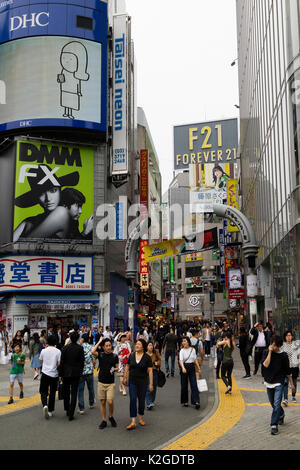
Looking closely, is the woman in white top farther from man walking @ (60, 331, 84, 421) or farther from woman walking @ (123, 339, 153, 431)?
man walking @ (60, 331, 84, 421)

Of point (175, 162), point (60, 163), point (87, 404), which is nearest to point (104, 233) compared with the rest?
point (60, 163)

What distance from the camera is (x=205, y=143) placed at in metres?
109

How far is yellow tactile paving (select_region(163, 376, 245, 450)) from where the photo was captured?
8125mm

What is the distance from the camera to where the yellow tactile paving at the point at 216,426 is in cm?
812

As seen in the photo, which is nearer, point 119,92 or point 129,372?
point 129,372

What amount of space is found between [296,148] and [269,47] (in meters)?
9.31

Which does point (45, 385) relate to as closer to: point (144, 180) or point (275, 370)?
point (275, 370)

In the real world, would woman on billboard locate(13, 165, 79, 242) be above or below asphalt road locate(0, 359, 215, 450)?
above

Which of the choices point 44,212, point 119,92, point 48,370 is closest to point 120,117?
point 119,92

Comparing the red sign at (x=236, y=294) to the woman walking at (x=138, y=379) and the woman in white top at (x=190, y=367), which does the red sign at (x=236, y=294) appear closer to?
the woman in white top at (x=190, y=367)

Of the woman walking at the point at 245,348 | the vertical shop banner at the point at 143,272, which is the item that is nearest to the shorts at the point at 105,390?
the woman walking at the point at 245,348

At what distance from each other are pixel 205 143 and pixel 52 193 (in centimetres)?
7752

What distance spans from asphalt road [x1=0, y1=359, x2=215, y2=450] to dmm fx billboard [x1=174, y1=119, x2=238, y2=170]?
320 feet

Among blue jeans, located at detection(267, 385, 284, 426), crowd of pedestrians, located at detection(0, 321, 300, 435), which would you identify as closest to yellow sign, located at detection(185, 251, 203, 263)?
crowd of pedestrians, located at detection(0, 321, 300, 435)
